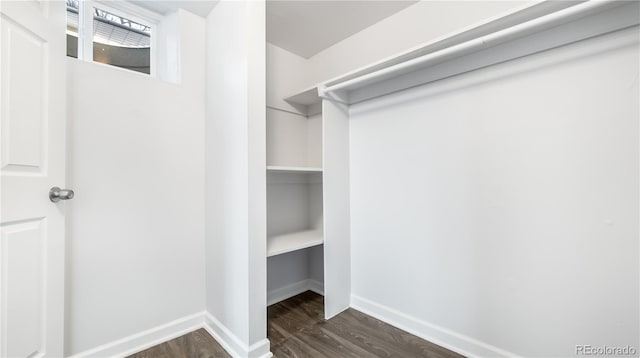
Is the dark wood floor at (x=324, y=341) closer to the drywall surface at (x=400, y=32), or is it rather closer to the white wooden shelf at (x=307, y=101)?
the white wooden shelf at (x=307, y=101)

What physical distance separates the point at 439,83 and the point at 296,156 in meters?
1.37

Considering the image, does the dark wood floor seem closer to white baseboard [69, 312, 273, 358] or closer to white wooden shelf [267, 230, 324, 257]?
white baseboard [69, 312, 273, 358]

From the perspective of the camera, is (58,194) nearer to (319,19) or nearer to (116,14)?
(116,14)

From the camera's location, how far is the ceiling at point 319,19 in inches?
74.5

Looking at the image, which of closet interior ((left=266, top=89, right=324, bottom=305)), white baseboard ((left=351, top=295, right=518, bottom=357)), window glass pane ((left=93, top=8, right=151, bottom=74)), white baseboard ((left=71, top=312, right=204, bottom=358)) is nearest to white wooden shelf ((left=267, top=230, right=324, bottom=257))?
closet interior ((left=266, top=89, right=324, bottom=305))

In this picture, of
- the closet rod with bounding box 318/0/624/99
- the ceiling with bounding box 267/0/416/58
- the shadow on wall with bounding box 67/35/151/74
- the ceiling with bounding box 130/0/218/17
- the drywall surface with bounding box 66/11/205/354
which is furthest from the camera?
the ceiling with bounding box 267/0/416/58

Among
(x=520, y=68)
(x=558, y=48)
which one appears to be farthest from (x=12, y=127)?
(x=558, y=48)

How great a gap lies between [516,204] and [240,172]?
1.53 m

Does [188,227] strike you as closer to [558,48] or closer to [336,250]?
[336,250]

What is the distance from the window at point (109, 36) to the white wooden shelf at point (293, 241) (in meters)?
1.51

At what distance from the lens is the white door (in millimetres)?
1054

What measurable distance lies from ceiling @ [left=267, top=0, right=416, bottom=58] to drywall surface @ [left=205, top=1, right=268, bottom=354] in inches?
17.9

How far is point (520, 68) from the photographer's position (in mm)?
1366

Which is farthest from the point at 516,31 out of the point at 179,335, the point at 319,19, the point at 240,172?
the point at 179,335
